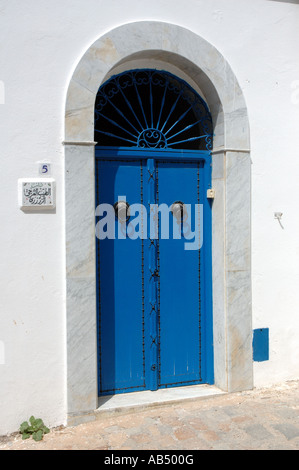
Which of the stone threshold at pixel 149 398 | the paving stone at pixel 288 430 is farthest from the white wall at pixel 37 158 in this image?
the paving stone at pixel 288 430

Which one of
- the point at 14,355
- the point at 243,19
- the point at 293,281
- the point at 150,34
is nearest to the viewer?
the point at 14,355

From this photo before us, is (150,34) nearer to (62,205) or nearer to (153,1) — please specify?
(153,1)

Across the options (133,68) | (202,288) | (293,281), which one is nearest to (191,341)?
(202,288)

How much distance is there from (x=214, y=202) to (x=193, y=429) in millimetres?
2195

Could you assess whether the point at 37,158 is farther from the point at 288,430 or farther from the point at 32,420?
the point at 288,430

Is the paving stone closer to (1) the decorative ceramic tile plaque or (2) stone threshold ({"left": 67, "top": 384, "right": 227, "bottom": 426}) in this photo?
(2) stone threshold ({"left": 67, "top": 384, "right": 227, "bottom": 426})

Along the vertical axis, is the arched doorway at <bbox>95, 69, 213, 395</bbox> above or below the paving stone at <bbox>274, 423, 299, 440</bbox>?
above

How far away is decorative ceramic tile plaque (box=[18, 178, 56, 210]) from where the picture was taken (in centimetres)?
412

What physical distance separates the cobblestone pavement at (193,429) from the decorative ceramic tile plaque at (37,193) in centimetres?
196

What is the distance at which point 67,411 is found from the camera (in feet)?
14.1

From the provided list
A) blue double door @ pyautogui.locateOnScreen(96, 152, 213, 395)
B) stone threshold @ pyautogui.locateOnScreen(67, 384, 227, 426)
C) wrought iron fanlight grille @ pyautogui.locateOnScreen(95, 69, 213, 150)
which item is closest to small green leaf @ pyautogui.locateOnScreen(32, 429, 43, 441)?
stone threshold @ pyautogui.locateOnScreen(67, 384, 227, 426)

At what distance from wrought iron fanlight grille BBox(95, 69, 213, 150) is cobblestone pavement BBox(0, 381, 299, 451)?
8.39 feet

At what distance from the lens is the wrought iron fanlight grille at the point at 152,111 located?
4.77 meters

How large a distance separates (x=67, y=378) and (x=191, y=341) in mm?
1376
